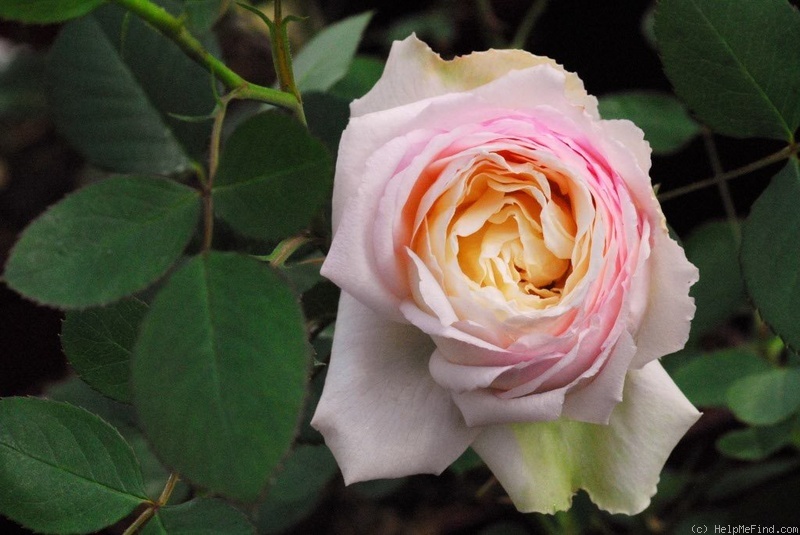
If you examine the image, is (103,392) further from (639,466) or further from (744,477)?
(744,477)

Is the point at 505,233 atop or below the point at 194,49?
below

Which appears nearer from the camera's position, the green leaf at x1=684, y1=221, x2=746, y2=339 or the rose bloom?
the rose bloom

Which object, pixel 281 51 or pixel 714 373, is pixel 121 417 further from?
pixel 714 373

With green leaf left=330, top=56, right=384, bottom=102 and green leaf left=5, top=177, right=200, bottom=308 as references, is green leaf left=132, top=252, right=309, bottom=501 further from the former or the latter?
green leaf left=330, top=56, right=384, bottom=102

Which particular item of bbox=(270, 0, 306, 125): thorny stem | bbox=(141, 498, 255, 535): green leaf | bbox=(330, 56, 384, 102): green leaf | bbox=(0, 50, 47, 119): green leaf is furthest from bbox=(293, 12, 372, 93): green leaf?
bbox=(0, 50, 47, 119): green leaf

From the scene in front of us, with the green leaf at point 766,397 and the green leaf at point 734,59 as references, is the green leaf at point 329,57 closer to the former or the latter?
the green leaf at point 734,59

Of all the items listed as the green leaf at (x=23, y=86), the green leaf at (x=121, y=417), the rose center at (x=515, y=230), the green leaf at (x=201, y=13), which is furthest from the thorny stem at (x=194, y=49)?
the green leaf at (x=23, y=86)

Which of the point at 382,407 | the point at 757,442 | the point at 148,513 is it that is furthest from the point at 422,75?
the point at 757,442
